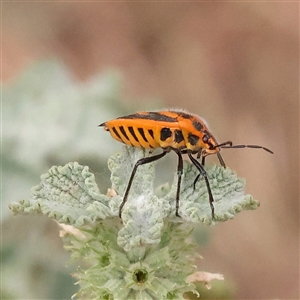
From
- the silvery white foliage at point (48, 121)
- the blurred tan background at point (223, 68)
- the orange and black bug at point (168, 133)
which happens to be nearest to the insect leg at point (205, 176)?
the orange and black bug at point (168, 133)

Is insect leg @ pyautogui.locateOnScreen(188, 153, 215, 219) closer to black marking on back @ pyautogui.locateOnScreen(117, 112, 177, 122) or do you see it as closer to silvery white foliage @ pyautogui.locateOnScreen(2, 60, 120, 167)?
black marking on back @ pyautogui.locateOnScreen(117, 112, 177, 122)

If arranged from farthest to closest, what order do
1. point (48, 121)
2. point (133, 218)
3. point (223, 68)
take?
point (223, 68) < point (48, 121) < point (133, 218)

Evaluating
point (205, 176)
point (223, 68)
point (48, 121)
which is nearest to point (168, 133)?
point (205, 176)

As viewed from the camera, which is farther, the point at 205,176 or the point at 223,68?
the point at 223,68

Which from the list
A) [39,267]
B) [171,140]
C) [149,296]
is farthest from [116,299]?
[39,267]

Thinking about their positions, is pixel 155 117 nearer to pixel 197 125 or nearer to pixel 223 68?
pixel 197 125

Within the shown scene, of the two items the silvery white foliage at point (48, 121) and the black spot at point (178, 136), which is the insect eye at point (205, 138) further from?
the silvery white foliage at point (48, 121)
